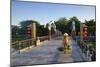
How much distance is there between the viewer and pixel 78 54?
10.5ft

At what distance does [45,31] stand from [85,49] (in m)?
0.70

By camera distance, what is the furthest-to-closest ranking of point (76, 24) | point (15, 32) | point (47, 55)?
point (76, 24), point (47, 55), point (15, 32)

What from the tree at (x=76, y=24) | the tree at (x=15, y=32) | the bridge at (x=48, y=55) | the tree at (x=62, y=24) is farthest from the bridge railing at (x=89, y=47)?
the tree at (x=15, y=32)

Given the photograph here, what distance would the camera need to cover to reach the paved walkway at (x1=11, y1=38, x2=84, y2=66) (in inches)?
114

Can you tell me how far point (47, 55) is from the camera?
3.04 m

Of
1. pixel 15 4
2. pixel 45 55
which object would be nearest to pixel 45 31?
pixel 45 55

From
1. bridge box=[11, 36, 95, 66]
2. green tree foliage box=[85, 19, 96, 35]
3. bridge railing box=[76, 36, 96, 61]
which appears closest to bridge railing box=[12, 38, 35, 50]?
bridge box=[11, 36, 95, 66]

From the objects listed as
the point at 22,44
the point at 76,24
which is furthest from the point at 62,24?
the point at 22,44

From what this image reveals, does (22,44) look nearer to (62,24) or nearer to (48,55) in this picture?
(48,55)

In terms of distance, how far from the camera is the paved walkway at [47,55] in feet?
9.51

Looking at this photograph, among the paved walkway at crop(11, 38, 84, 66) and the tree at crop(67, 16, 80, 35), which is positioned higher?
the tree at crop(67, 16, 80, 35)

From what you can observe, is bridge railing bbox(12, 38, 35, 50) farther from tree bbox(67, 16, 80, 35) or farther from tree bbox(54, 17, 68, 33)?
tree bbox(67, 16, 80, 35)

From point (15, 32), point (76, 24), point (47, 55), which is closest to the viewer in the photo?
point (15, 32)

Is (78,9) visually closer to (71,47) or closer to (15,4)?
(71,47)
